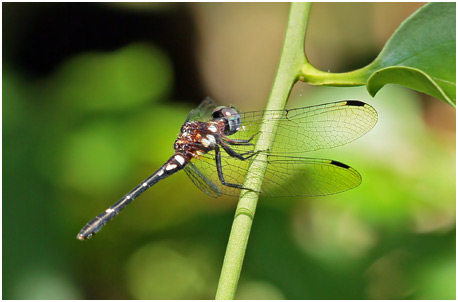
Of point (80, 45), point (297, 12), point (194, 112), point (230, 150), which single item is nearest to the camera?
point (297, 12)

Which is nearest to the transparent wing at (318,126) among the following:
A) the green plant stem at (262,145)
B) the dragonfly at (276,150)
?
the dragonfly at (276,150)

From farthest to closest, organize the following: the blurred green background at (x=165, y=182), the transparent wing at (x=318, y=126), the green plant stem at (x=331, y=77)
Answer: the blurred green background at (x=165, y=182) < the transparent wing at (x=318, y=126) < the green plant stem at (x=331, y=77)

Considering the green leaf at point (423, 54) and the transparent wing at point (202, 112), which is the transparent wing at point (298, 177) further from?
the green leaf at point (423, 54)

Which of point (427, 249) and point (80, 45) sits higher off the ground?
point (80, 45)

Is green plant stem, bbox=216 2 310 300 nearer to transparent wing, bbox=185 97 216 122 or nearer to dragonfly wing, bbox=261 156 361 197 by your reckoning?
dragonfly wing, bbox=261 156 361 197

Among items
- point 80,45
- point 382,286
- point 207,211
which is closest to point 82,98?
point 80,45

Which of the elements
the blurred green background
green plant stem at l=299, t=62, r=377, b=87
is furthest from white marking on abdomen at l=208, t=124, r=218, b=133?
green plant stem at l=299, t=62, r=377, b=87

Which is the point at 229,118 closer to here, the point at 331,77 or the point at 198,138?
the point at 198,138

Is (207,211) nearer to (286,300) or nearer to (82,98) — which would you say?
(286,300)
